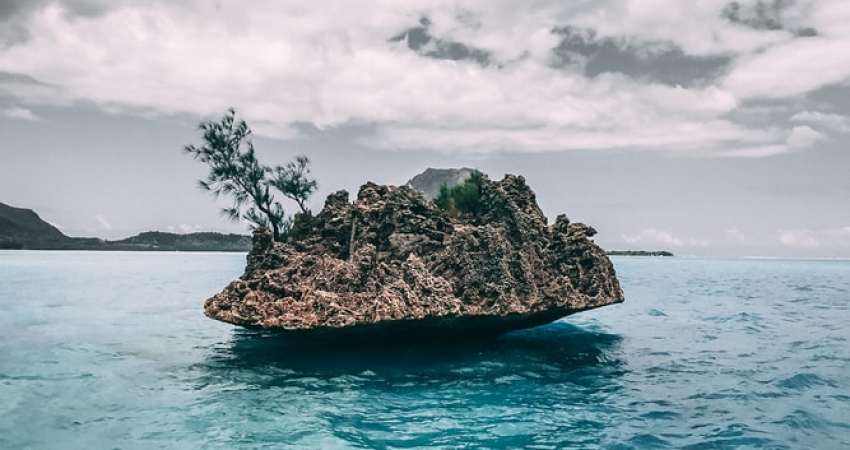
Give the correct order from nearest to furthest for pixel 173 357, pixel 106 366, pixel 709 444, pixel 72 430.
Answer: pixel 709 444, pixel 72 430, pixel 106 366, pixel 173 357

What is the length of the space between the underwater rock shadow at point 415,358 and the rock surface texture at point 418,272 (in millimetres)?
746

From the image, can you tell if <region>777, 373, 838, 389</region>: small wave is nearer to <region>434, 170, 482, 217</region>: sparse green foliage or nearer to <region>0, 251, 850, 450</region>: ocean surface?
<region>0, 251, 850, 450</region>: ocean surface

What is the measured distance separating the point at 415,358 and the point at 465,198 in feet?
22.1

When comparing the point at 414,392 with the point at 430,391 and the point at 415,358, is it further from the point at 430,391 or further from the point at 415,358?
the point at 415,358

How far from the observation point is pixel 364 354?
18.5 meters

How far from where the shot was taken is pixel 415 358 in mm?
18266

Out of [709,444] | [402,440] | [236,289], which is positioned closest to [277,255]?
[236,289]

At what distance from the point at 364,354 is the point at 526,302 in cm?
589

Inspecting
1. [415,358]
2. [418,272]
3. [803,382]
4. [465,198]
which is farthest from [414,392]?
[803,382]

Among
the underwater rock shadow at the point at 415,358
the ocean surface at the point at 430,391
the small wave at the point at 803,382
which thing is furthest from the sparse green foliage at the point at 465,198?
the small wave at the point at 803,382

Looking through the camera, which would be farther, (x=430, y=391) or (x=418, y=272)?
(x=418, y=272)

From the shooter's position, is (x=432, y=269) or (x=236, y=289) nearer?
(x=236, y=289)

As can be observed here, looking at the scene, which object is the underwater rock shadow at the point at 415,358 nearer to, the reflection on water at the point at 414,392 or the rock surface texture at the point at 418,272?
the reflection on water at the point at 414,392

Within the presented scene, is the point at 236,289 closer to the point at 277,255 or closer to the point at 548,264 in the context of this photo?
the point at 277,255
